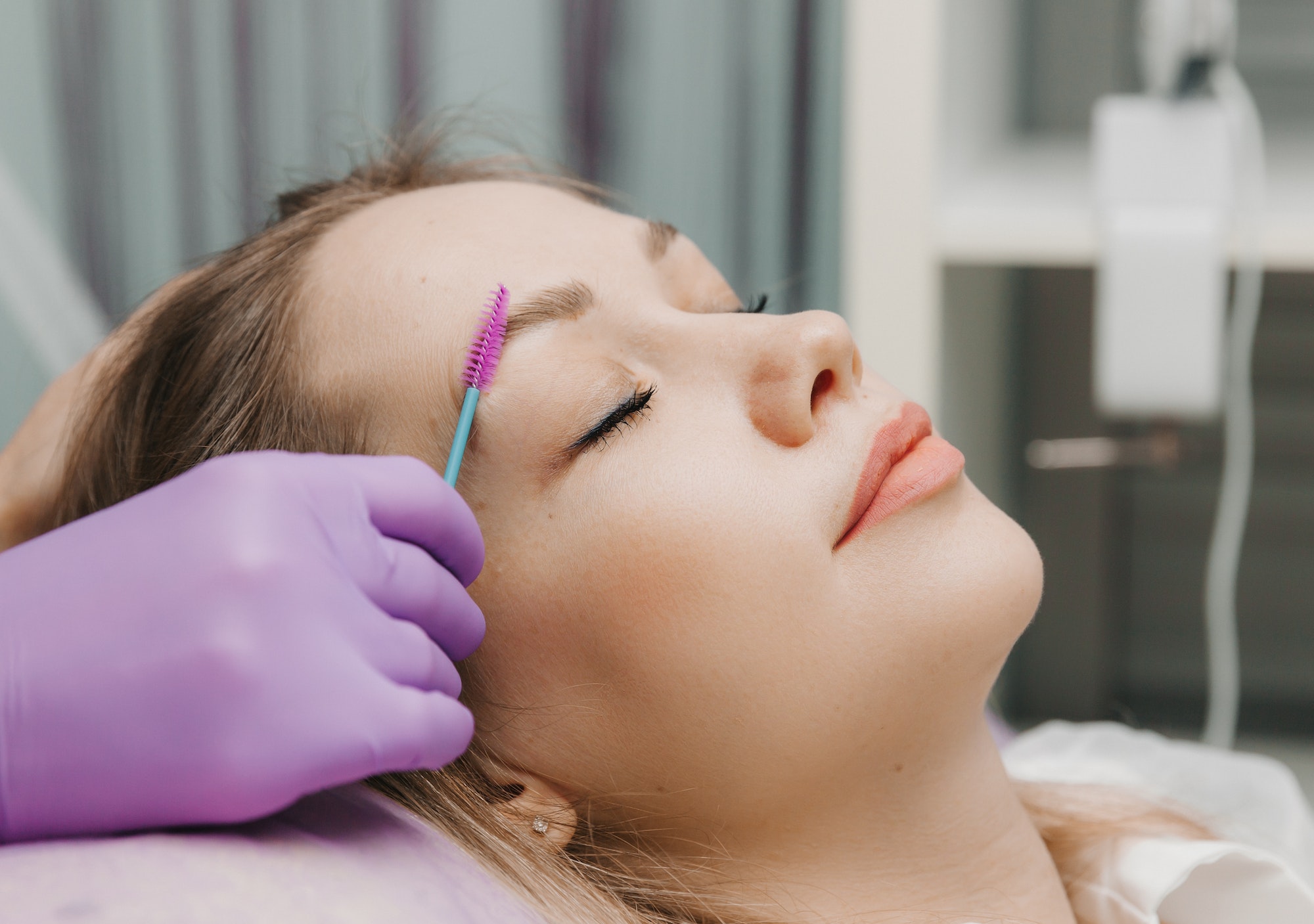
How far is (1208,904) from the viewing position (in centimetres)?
86

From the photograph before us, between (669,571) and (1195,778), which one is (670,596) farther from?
(1195,778)

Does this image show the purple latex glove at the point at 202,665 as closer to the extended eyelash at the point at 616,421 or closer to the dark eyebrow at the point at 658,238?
the extended eyelash at the point at 616,421

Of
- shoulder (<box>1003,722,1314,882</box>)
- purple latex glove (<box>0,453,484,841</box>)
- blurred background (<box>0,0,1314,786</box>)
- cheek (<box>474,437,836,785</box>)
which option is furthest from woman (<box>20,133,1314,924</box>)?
blurred background (<box>0,0,1314,786</box>)

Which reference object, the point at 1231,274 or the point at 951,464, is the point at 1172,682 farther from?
the point at 951,464

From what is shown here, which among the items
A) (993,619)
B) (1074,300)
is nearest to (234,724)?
(993,619)

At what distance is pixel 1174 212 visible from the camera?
1203mm

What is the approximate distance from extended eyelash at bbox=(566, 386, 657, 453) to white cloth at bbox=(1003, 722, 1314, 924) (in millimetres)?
499

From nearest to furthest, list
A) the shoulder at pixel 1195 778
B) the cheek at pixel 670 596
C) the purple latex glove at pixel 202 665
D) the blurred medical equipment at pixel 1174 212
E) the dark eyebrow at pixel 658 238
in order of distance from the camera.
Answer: the purple latex glove at pixel 202 665, the cheek at pixel 670 596, the dark eyebrow at pixel 658 238, the shoulder at pixel 1195 778, the blurred medical equipment at pixel 1174 212

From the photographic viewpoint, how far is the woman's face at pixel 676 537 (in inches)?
26.7

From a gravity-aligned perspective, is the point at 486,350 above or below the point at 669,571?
above

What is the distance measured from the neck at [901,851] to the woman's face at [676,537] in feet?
0.07

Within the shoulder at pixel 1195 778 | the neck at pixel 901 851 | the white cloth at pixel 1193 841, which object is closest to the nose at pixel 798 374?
the neck at pixel 901 851

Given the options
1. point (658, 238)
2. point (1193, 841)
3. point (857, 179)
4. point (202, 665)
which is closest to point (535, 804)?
point (202, 665)

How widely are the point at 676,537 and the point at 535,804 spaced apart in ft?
0.68
